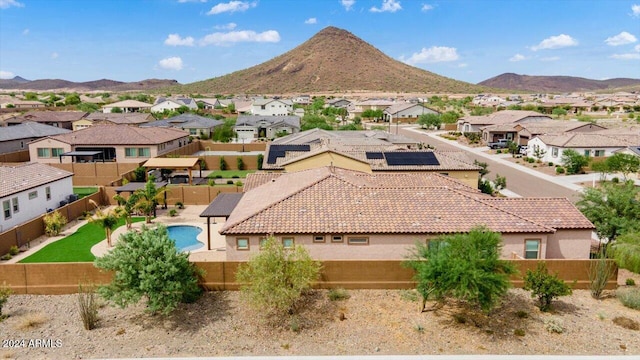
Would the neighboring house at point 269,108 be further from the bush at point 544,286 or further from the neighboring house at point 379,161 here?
the bush at point 544,286

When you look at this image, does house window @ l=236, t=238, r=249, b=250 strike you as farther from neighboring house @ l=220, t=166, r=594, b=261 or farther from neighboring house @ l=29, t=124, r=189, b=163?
neighboring house @ l=29, t=124, r=189, b=163

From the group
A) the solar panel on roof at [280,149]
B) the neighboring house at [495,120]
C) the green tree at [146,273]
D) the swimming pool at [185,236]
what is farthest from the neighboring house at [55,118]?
the green tree at [146,273]

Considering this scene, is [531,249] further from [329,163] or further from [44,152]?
[44,152]

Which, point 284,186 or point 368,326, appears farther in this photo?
point 284,186

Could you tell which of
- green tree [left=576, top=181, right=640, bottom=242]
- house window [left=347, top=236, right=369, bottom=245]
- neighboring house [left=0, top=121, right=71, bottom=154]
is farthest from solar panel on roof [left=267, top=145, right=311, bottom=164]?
neighboring house [left=0, top=121, right=71, bottom=154]

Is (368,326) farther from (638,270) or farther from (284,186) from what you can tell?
(638,270)

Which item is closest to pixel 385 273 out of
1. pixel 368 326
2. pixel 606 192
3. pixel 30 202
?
pixel 368 326

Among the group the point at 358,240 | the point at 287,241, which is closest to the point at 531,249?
the point at 358,240
